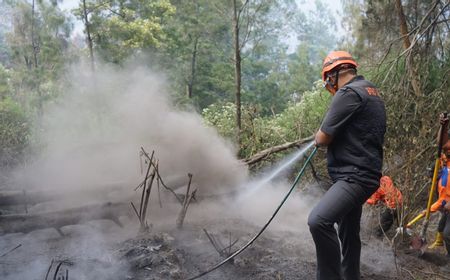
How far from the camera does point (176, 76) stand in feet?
74.8

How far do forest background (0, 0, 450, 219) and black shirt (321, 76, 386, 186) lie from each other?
9.18 ft

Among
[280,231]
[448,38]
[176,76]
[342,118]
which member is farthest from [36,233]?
[176,76]

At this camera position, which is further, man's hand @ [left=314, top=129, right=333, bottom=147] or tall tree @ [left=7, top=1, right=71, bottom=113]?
tall tree @ [left=7, top=1, right=71, bottom=113]

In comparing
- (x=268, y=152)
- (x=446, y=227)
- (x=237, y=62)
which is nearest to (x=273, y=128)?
(x=268, y=152)

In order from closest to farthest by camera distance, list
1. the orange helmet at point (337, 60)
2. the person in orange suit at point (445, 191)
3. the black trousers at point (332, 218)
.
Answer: the black trousers at point (332, 218) < the orange helmet at point (337, 60) < the person in orange suit at point (445, 191)

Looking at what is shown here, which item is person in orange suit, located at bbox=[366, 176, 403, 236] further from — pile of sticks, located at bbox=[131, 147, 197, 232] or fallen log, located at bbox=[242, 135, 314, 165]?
pile of sticks, located at bbox=[131, 147, 197, 232]

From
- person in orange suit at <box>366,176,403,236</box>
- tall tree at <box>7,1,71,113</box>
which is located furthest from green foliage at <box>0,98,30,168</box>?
person in orange suit at <box>366,176,403,236</box>

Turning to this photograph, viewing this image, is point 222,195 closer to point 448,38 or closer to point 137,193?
point 137,193

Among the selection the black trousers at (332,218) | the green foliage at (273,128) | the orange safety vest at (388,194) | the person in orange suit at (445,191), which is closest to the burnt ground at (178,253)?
the person in orange suit at (445,191)

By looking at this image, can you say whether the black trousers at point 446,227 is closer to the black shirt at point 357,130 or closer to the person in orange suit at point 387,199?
the person in orange suit at point 387,199

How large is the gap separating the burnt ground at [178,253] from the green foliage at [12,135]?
7.31m

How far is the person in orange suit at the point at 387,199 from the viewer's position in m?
5.77

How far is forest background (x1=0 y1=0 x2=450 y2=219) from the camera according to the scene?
6891 millimetres

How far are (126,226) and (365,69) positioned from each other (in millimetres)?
5979
